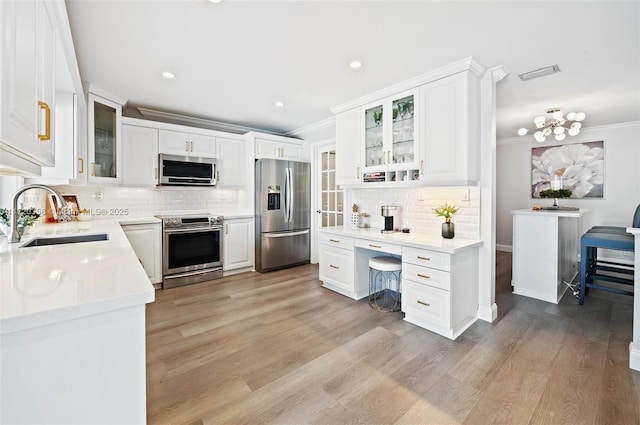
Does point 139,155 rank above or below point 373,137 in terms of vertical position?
below

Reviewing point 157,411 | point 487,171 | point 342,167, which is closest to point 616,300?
A: point 487,171

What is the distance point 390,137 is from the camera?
10.4 ft

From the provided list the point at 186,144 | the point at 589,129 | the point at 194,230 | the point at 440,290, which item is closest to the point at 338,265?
the point at 440,290

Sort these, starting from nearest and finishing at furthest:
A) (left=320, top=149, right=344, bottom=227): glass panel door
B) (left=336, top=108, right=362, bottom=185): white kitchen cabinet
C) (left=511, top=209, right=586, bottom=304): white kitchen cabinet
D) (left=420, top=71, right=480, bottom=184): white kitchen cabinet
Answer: (left=420, top=71, right=480, bottom=184): white kitchen cabinet
(left=511, top=209, right=586, bottom=304): white kitchen cabinet
(left=336, top=108, right=362, bottom=185): white kitchen cabinet
(left=320, top=149, right=344, bottom=227): glass panel door

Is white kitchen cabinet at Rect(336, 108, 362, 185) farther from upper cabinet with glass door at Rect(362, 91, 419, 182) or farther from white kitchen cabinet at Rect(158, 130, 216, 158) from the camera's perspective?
white kitchen cabinet at Rect(158, 130, 216, 158)

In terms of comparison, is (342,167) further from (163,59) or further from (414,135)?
(163,59)

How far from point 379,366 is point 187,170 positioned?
3573 millimetres

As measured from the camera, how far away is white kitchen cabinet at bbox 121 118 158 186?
12.1 feet

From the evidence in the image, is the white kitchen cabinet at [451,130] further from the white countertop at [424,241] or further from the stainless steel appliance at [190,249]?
the stainless steel appliance at [190,249]

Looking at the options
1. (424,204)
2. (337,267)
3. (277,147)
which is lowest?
(337,267)

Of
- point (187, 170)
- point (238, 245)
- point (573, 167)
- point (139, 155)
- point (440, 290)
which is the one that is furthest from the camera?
point (573, 167)

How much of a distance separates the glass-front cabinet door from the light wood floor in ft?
5.57

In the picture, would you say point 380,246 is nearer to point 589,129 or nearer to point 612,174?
point 612,174

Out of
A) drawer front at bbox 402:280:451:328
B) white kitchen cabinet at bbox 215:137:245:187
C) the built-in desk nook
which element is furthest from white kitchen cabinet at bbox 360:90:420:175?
white kitchen cabinet at bbox 215:137:245:187
